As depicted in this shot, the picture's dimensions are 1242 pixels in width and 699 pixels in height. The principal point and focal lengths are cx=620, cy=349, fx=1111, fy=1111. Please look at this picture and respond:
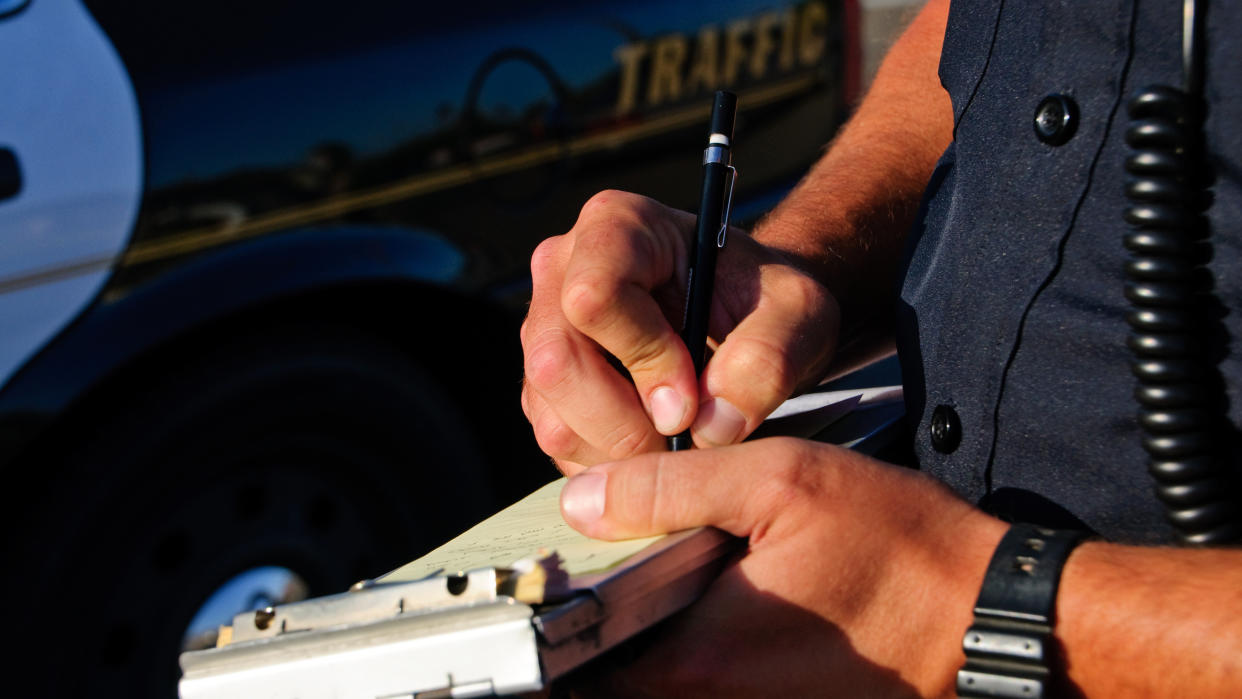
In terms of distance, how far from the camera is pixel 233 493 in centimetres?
249

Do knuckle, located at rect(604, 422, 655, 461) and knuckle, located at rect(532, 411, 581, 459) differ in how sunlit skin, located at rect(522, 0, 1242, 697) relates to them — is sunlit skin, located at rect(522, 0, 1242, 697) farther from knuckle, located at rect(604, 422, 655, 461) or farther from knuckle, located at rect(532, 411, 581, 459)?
knuckle, located at rect(532, 411, 581, 459)

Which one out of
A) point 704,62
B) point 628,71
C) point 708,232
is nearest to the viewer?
point 708,232

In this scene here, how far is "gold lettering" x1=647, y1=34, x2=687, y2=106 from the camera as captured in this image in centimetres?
303

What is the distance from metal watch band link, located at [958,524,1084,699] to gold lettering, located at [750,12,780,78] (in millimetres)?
2504

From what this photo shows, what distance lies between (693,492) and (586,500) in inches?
4.1

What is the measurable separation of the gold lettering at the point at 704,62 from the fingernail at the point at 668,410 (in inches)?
80.8

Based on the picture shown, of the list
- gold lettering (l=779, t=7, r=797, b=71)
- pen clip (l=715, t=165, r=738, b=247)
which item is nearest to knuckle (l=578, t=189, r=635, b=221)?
pen clip (l=715, t=165, r=738, b=247)

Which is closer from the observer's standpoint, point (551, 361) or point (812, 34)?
point (551, 361)

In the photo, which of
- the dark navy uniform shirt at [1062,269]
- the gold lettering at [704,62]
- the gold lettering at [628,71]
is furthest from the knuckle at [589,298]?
the gold lettering at [704,62]

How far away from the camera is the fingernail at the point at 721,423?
1192 millimetres

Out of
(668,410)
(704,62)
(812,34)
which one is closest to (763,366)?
(668,410)

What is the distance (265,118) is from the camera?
2.43m

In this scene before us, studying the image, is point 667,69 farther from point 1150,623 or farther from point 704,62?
point 1150,623

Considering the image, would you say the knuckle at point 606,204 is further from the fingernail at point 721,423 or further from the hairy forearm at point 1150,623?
the hairy forearm at point 1150,623
